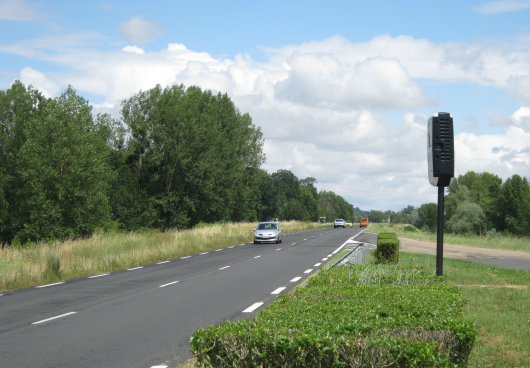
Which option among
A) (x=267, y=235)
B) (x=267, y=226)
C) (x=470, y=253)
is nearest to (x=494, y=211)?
(x=267, y=226)

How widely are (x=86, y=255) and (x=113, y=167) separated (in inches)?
1825

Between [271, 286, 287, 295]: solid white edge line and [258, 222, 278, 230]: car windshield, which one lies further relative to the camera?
[258, 222, 278, 230]: car windshield

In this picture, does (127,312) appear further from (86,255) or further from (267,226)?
(267,226)

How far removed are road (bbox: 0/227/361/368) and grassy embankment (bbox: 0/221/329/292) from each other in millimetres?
1086

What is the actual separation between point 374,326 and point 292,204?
144m

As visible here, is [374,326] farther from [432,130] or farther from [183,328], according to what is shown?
[183,328]

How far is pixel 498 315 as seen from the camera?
10.4m

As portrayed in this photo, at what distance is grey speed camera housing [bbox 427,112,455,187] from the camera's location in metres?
9.09

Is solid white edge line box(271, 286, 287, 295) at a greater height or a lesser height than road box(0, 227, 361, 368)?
greater

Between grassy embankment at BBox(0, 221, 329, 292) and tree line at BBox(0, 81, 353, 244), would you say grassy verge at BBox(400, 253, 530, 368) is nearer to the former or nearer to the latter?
grassy embankment at BBox(0, 221, 329, 292)

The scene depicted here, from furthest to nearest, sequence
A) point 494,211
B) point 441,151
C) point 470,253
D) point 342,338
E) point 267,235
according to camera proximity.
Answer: point 494,211 < point 267,235 < point 470,253 < point 441,151 < point 342,338

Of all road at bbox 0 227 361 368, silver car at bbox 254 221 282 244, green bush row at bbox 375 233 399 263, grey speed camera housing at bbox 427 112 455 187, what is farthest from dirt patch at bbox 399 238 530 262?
grey speed camera housing at bbox 427 112 455 187

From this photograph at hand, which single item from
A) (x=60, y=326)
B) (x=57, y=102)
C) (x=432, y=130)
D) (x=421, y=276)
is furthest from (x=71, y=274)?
(x=57, y=102)

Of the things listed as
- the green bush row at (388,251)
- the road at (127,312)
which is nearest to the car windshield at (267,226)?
the road at (127,312)
